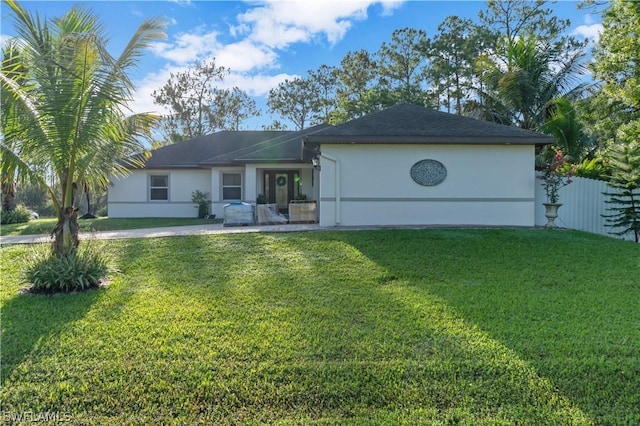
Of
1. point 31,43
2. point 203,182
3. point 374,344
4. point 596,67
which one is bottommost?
point 374,344

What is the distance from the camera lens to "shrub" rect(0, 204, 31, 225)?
15467 mm

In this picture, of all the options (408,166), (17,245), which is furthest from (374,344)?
(17,245)

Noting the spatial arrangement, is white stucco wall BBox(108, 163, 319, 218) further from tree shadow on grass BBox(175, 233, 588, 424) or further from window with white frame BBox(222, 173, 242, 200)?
tree shadow on grass BBox(175, 233, 588, 424)

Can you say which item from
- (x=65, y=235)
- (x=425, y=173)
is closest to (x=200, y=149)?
(x=425, y=173)

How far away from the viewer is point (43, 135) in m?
5.57

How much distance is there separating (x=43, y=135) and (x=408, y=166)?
885 centimetres

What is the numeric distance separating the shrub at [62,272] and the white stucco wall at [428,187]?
652cm

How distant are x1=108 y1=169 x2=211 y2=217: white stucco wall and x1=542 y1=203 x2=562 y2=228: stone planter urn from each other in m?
14.5

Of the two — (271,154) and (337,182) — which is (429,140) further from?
(271,154)

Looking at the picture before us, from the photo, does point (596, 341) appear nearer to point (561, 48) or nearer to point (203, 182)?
point (203, 182)

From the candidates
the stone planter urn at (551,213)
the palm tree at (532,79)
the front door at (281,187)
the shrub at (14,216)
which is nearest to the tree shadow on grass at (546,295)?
the stone planter urn at (551,213)

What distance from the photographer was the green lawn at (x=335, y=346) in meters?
3.05

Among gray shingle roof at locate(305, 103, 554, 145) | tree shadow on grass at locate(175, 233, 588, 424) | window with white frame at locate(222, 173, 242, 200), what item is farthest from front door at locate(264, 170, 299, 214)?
tree shadow on grass at locate(175, 233, 588, 424)

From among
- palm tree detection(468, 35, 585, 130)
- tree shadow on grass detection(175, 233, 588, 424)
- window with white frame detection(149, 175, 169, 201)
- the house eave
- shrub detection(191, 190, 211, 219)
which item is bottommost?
tree shadow on grass detection(175, 233, 588, 424)
